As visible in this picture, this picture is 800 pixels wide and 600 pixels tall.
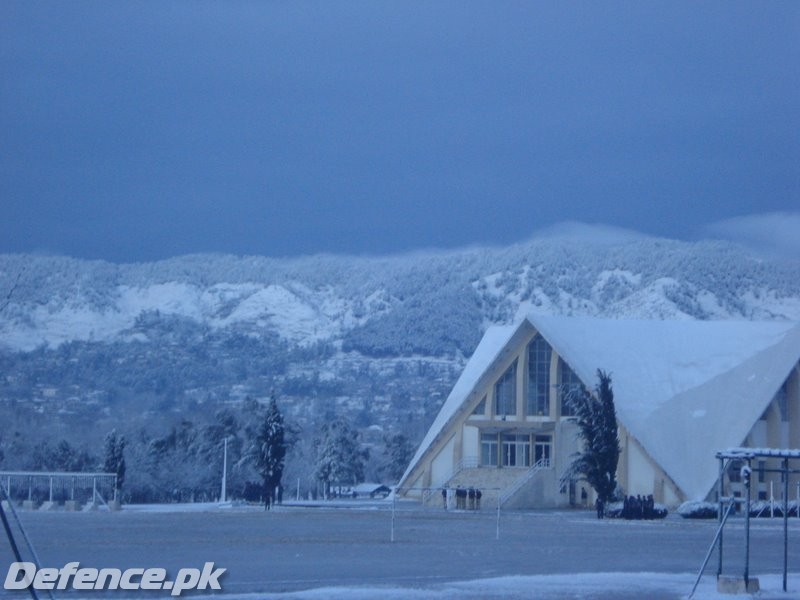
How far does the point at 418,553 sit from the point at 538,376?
31.1 m

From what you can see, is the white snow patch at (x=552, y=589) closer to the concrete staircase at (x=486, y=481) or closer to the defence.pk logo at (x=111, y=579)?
the defence.pk logo at (x=111, y=579)

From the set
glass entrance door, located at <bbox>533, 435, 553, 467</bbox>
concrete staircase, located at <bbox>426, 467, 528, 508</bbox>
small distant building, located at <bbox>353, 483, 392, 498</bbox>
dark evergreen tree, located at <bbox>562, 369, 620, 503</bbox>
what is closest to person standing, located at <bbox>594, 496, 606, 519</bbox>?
dark evergreen tree, located at <bbox>562, 369, 620, 503</bbox>

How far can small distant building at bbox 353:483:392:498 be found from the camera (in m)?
71.2

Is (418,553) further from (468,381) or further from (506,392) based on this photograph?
(468,381)

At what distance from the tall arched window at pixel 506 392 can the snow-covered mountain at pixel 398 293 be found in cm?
7718

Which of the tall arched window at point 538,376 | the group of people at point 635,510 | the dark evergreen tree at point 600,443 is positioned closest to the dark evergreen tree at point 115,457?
the tall arched window at point 538,376

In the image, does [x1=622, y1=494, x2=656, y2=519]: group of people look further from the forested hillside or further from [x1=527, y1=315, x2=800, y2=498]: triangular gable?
the forested hillside

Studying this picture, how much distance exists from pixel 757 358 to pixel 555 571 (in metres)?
36.1

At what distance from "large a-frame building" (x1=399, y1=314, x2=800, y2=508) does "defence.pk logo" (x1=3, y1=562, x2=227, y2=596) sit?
32427 millimetres

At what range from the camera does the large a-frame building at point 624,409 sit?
51.0m

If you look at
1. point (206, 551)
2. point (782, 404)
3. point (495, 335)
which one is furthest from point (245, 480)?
point (206, 551)

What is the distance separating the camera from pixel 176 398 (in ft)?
372

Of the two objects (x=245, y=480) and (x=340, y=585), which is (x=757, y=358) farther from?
(x=340, y=585)

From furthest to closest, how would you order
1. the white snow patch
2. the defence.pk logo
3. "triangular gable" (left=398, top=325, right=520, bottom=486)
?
1. "triangular gable" (left=398, top=325, right=520, bottom=486)
2. the defence.pk logo
3. the white snow patch
